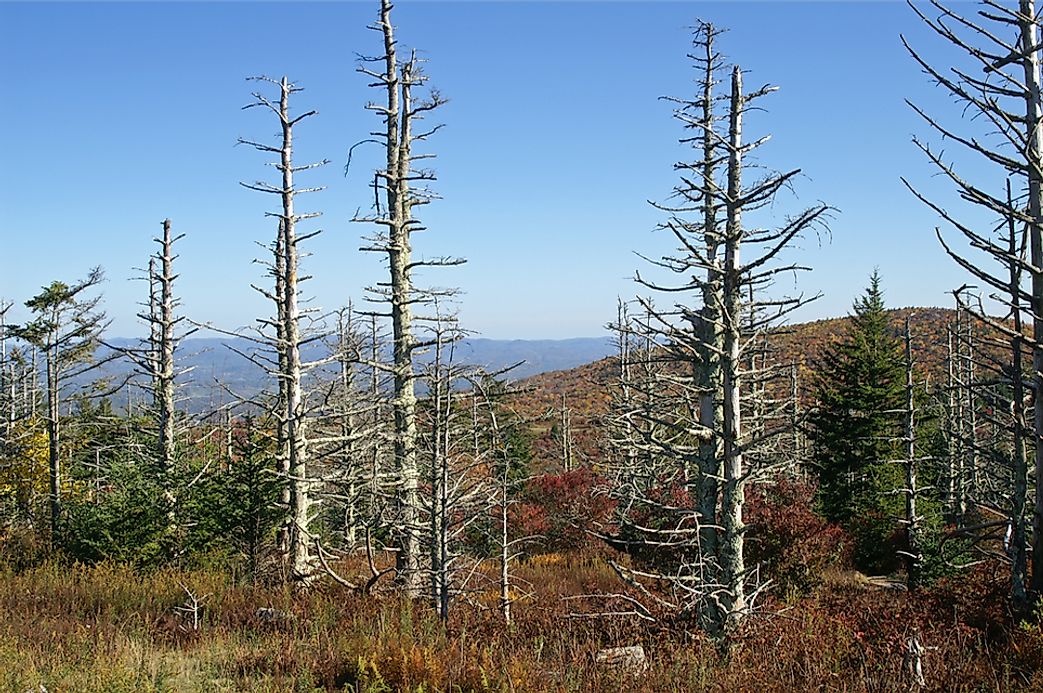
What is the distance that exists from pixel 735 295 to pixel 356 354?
7.21m

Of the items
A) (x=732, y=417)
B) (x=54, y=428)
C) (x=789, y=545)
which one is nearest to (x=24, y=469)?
(x=54, y=428)

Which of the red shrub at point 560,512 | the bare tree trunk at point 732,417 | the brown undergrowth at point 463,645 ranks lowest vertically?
the red shrub at point 560,512

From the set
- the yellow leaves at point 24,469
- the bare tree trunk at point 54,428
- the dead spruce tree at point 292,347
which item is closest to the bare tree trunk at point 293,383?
the dead spruce tree at point 292,347

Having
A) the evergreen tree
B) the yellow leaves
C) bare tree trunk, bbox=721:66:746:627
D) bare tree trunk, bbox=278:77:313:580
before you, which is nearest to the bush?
bare tree trunk, bbox=721:66:746:627

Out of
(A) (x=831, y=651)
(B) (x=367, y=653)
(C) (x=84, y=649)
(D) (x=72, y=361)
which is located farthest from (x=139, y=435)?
(A) (x=831, y=651)

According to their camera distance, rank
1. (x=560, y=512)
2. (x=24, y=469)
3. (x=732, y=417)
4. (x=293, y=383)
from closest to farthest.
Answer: (x=732, y=417)
(x=293, y=383)
(x=24, y=469)
(x=560, y=512)

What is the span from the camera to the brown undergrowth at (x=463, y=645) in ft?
17.3

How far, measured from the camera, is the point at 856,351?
23516 mm

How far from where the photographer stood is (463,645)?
5.66 meters

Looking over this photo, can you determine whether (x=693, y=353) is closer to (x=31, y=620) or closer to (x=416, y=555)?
(x=416, y=555)

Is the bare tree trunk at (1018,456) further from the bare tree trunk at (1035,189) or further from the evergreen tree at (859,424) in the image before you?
the evergreen tree at (859,424)

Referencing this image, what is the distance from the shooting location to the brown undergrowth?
5.26 m

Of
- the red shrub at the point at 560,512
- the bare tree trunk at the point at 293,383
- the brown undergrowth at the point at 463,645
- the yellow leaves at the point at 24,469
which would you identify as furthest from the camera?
the red shrub at the point at 560,512

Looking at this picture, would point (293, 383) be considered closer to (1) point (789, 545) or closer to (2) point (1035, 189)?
(1) point (789, 545)
